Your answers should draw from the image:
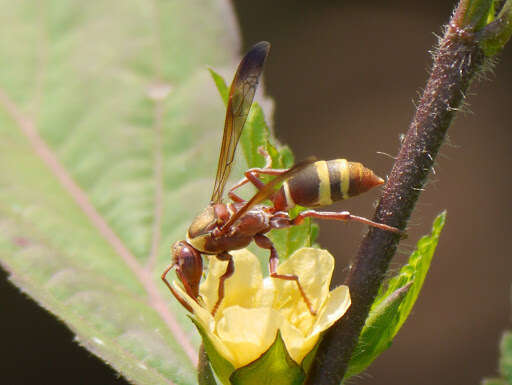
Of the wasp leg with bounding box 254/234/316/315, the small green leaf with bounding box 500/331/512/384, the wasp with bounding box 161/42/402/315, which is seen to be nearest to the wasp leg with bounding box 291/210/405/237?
the wasp with bounding box 161/42/402/315


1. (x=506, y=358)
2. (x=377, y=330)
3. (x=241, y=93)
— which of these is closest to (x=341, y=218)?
(x=241, y=93)

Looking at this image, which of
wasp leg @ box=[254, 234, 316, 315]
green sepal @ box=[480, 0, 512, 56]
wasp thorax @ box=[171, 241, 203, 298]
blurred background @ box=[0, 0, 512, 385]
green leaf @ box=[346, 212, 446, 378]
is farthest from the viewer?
blurred background @ box=[0, 0, 512, 385]

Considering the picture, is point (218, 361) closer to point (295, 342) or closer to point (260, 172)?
point (295, 342)

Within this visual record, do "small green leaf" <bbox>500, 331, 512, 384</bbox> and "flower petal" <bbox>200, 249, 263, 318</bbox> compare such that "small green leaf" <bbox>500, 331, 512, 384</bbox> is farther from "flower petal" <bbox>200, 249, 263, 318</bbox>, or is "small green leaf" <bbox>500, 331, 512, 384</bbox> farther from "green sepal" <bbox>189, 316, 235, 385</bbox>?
"green sepal" <bbox>189, 316, 235, 385</bbox>

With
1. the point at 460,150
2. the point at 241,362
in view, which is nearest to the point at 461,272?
the point at 460,150

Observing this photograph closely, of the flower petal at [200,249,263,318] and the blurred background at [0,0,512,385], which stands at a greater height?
the flower petal at [200,249,263,318]
